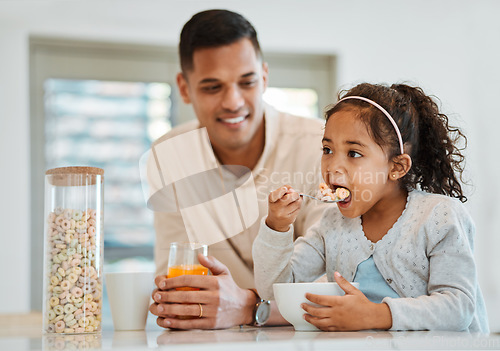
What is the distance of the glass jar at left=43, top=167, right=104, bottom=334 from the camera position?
1011mm

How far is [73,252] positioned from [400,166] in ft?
2.09

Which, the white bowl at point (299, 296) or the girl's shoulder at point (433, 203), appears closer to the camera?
the white bowl at point (299, 296)

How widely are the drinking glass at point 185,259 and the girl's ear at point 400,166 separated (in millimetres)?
395

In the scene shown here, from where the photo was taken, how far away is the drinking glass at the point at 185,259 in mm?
1122

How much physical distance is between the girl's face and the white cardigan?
0.22 ft

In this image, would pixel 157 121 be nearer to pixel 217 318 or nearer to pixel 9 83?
pixel 9 83

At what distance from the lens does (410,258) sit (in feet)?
3.63

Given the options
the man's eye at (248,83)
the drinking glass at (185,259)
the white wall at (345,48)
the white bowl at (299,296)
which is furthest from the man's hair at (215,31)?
the white wall at (345,48)

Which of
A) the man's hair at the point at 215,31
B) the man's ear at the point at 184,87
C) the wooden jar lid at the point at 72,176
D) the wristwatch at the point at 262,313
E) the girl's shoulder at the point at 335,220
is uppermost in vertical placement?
the man's hair at the point at 215,31

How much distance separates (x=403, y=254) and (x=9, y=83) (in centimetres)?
275

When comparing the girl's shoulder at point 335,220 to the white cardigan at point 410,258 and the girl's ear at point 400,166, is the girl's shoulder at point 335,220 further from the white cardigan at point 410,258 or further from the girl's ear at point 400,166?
the girl's ear at point 400,166

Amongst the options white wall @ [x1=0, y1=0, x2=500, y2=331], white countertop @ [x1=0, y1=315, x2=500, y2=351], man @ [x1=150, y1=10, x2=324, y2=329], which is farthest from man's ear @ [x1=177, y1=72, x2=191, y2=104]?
white wall @ [x1=0, y1=0, x2=500, y2=331]

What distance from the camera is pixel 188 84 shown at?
2.01m

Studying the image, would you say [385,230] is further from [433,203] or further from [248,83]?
[248,83]
